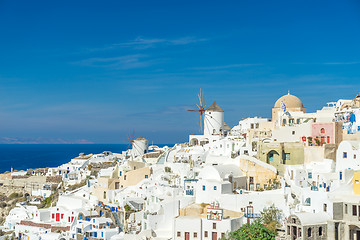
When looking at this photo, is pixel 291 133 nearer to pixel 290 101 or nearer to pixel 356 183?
pixel 290 101

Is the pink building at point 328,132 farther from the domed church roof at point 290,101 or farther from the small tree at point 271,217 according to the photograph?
the domed church roof at point 290,101

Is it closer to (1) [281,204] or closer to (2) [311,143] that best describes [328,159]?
(2) [311,143]

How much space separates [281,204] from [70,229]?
16453mm

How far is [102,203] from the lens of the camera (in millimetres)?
41906

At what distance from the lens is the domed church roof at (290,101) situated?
1859 inches

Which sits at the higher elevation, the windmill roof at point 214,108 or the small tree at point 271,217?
the windmill roof at point 214,108

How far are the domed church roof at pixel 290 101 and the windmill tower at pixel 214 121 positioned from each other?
7955mm

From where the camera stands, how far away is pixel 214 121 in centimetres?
5431

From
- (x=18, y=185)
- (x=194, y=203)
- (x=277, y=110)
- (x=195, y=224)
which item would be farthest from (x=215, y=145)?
(x=18, y=185)

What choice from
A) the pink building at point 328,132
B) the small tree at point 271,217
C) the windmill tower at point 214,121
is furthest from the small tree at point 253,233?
the windmill tower at point 214,121

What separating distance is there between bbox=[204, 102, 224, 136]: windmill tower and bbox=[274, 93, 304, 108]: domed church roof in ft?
26.1

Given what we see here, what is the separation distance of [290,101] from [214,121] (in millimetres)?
9971

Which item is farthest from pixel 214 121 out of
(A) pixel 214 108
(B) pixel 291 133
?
(B) pixel 291 133

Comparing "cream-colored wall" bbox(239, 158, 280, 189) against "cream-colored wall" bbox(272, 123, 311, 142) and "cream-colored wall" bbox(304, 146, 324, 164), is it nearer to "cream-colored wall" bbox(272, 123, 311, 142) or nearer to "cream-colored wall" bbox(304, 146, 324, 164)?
"cream-colored wall" bbox(304, 146, 324, 164)
